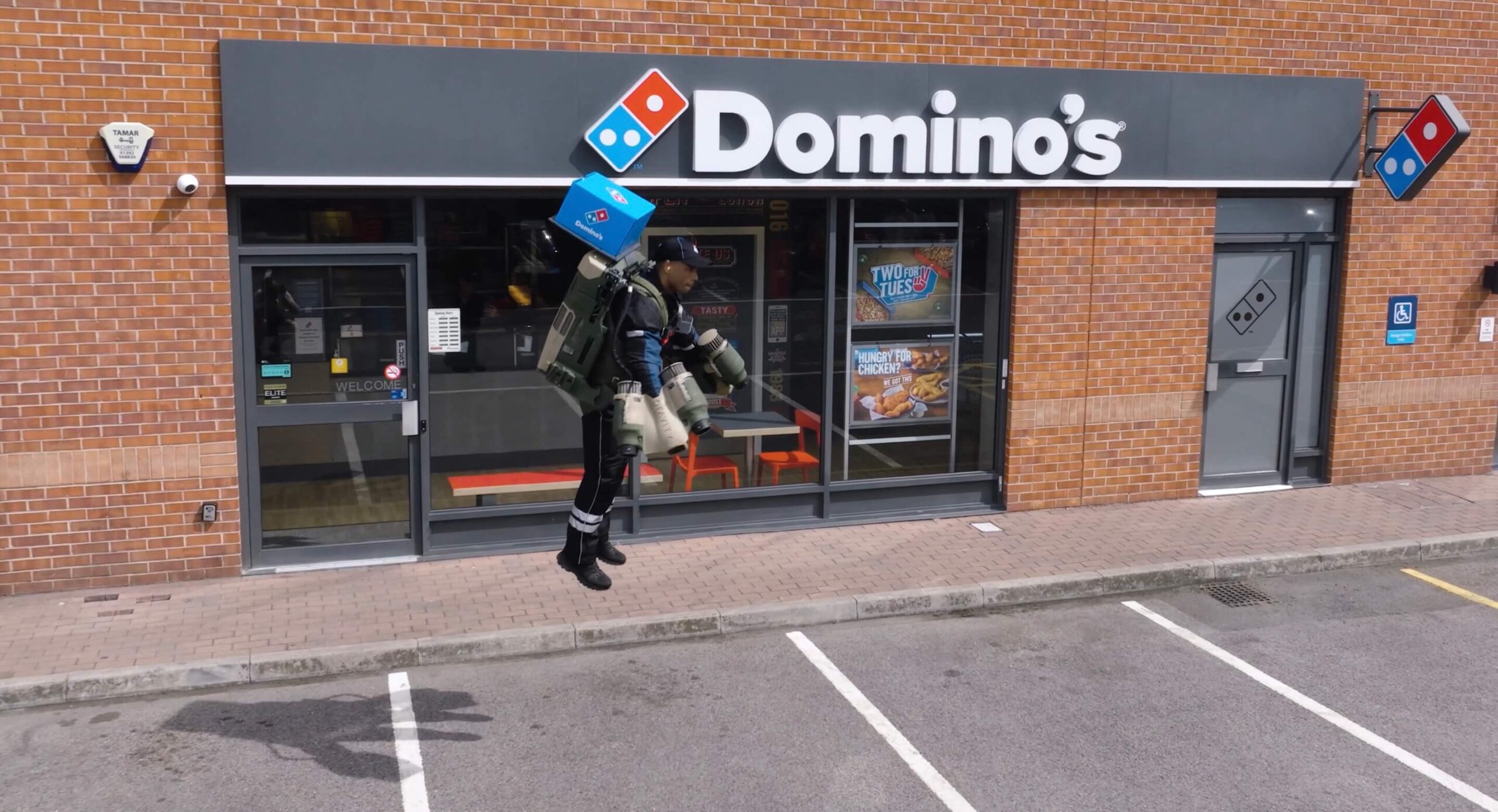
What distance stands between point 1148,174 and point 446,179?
5.47 meters

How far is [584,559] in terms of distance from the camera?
21.8 ft

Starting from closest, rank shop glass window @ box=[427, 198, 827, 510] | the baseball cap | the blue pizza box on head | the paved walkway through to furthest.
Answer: the blue pizza box on head → the baseball cap → the paved walkway → shop glass window @ box=[427, 198, 827, 510]

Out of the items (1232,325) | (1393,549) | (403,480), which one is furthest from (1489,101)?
(403,480)

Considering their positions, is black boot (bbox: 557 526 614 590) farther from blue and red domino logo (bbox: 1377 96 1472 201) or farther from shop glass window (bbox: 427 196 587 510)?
blue and red domino logo (bbox: 1377 96 1472 201)

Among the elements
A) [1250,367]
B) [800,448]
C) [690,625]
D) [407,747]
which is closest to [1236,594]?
[1250,367]

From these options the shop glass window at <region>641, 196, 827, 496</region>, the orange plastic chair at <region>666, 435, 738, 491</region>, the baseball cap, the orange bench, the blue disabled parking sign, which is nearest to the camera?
the baseball cap

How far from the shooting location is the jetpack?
5914 mm

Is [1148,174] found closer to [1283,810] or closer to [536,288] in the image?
[536,288]

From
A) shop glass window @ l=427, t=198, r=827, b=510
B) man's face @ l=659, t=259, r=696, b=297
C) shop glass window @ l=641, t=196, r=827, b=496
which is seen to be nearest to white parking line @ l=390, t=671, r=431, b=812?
shop glass window @ l=427, t=198, r=827, b=510

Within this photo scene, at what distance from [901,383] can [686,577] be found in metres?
2.67

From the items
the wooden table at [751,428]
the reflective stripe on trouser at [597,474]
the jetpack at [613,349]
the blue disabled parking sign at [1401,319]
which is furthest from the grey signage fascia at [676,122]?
the reflective stripe on trouser at [597,474]

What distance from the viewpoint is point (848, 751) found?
6.29 meters

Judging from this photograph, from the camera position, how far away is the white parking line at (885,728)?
583cm

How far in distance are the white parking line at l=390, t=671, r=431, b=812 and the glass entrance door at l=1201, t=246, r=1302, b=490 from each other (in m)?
7.22
